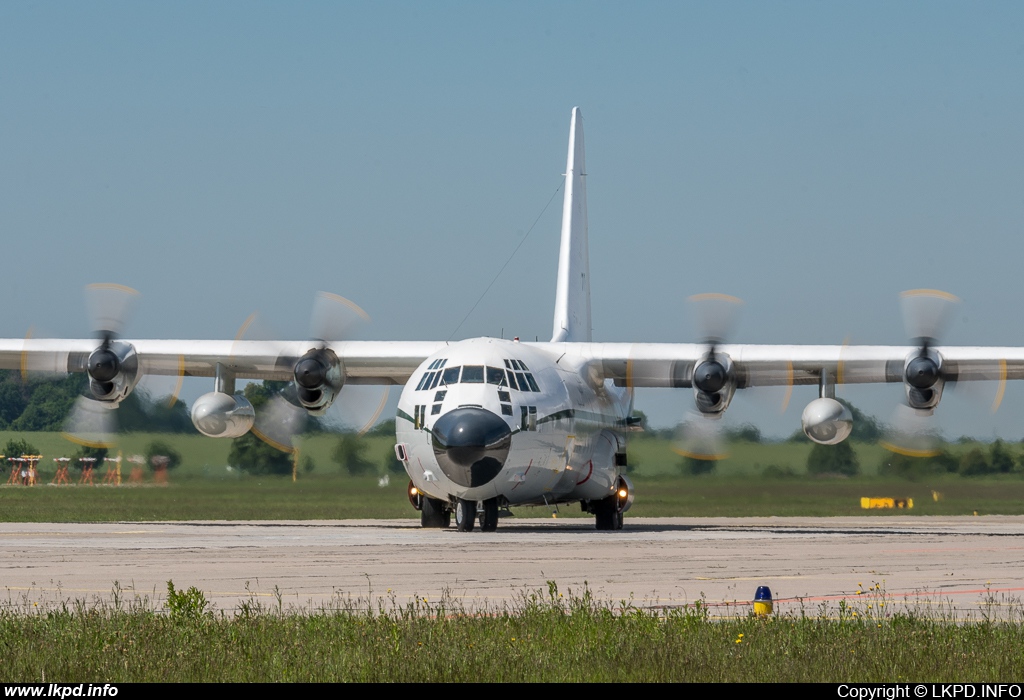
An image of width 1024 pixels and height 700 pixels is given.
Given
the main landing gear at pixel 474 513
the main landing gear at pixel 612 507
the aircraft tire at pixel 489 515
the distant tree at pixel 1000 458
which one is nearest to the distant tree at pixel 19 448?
the main landing gear at pixel 612 507

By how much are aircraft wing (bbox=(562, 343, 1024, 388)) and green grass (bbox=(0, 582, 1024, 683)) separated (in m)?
17.7

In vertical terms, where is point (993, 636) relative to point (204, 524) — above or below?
below

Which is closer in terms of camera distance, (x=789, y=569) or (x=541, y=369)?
(x=789, y=569)

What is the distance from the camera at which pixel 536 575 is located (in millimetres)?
15414

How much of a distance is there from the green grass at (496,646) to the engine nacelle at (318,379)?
59.6 ft

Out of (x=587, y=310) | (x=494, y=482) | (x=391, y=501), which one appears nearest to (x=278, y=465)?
(x=391, y=501)

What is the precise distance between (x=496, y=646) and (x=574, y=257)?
86.9 feet

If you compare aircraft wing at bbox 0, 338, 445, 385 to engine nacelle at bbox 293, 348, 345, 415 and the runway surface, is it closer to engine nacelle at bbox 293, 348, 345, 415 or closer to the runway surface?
engine nacelle at bbox 293, 348, 345, 415

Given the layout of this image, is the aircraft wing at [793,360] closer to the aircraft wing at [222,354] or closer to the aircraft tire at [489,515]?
the aircraft wing at [222,354]

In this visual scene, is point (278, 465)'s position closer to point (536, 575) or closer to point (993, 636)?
point (536, 575)

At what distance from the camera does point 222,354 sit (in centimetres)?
3061

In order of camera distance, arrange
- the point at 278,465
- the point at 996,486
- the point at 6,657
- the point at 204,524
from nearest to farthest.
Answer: the point at 6,657, the point at 204,524, the point at 278,465, the point at 996,486

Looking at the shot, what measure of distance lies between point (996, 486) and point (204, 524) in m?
20.8
